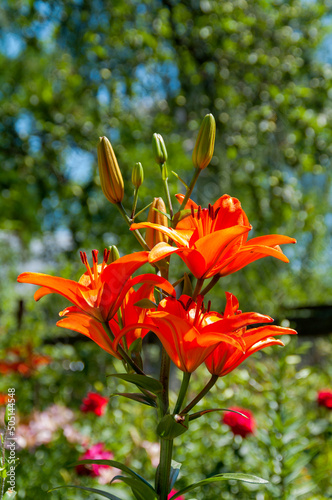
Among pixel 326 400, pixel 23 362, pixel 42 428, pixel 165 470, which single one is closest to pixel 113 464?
pixel 165 470

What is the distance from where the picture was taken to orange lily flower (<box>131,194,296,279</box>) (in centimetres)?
40

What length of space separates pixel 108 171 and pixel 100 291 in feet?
0.43

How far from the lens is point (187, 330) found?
1.30ft

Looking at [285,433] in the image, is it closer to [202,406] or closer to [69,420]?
[202,406]

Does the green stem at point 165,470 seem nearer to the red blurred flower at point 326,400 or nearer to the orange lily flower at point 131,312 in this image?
the orange lily flower at point 131,312

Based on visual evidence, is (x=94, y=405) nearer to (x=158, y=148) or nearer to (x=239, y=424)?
(x=239, y=424)

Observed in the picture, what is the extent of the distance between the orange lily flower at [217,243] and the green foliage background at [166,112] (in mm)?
1556

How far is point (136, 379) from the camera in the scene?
1.37ft

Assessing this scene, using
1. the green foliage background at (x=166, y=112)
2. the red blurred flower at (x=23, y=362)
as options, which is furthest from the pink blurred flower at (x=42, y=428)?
the green foliage background at (x=166, y=112)

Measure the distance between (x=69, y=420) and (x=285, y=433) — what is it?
1.91 feet

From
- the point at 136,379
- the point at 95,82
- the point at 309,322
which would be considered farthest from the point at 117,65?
the point at 136,379

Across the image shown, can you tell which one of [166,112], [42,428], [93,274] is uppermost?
[166,112]

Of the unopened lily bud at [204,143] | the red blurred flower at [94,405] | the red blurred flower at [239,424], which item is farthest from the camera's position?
the red blurred flower at [94,405]

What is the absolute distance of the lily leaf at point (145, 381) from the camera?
0.41 m
